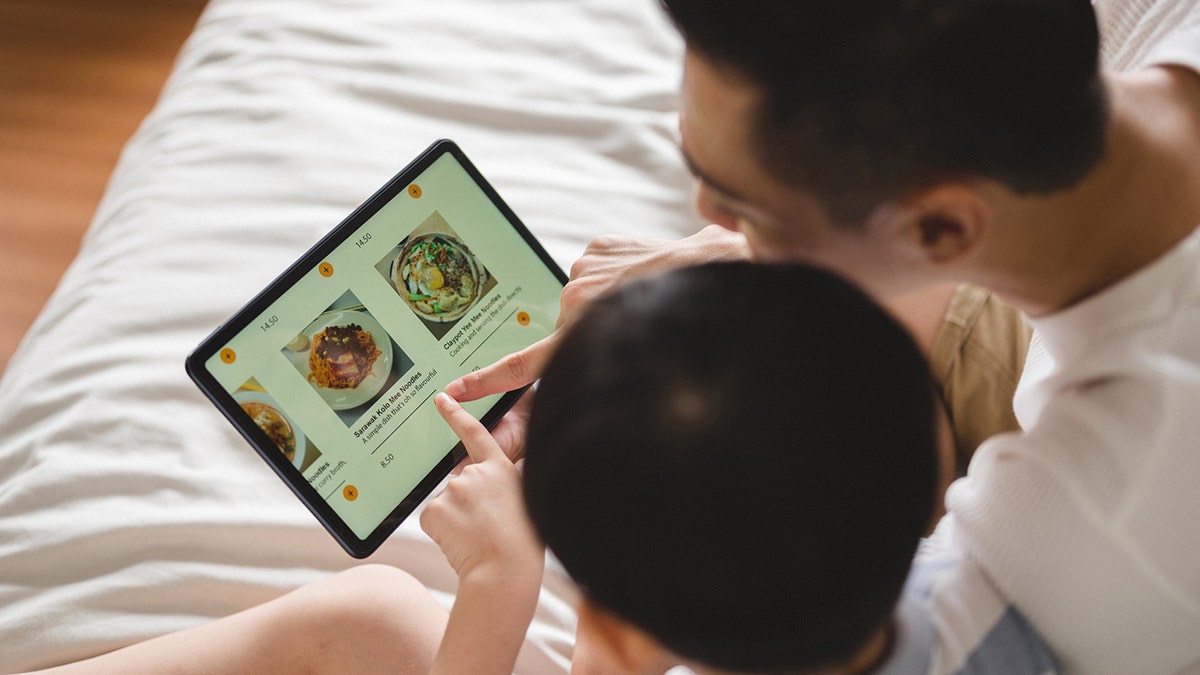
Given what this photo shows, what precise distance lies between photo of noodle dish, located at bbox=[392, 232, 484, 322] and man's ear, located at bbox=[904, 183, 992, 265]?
45cm

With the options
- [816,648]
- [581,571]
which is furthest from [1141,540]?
[581,571]

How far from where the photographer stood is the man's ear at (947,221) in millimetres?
574

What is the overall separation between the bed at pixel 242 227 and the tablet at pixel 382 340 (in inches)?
4.0

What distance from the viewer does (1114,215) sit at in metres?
0.62

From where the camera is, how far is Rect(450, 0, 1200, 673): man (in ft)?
1.76

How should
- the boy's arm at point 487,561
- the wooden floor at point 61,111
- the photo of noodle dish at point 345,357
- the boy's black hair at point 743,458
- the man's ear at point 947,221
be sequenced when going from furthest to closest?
the wooden floor at point 61,111 → the photo of noodle dish at point 345,357 → the boy's arm at point 487,561 → the man's ear at point 947,221 → the boy's black hair at point 743,458

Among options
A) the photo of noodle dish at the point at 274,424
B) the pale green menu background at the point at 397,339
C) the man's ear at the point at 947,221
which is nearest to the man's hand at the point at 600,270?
the pale green menu background at the point at 397,339

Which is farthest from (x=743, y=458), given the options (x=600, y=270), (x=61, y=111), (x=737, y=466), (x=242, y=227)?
(x=61, y=111)

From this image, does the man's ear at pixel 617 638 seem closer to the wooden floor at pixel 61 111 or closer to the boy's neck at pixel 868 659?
the boy's neck at pixel 868 659

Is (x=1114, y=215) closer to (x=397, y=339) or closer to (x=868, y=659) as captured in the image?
(x=868, y=659)

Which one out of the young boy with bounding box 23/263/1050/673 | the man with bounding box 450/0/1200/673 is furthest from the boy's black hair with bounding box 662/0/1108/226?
the young boy with bounding box 23/263/1050/673

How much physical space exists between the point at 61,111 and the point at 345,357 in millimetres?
1242

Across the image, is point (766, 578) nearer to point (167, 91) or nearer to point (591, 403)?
point (591, 403)

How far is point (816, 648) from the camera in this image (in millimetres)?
506
